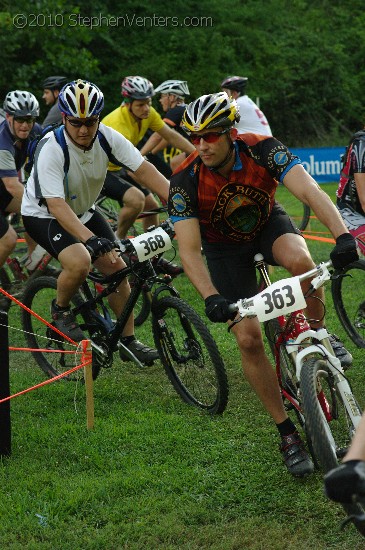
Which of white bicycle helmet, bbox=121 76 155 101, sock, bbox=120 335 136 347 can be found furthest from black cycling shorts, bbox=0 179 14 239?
sock, bbox=120 335 136 347

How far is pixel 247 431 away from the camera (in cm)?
570

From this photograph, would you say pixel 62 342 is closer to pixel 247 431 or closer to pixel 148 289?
pixel 148 289

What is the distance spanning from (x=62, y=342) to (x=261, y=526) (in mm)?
2874

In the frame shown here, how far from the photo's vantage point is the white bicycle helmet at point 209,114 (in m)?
4.92

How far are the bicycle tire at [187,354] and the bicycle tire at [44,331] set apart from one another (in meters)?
0.85

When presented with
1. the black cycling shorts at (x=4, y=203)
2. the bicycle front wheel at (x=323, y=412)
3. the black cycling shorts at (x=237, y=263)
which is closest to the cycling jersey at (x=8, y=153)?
the black cycling shorts at (x=4, y=203)

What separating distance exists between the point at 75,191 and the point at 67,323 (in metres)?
0.93

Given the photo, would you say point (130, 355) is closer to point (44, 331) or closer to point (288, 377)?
point (44, 331)

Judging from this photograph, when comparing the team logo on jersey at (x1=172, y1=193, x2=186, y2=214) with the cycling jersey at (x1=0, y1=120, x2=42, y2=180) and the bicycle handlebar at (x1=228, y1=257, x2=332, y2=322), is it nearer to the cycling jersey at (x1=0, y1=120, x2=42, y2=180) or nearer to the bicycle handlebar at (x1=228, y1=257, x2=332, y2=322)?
the bicycle handlebar at (x1=228, y1=257, x2=332, y2=322)

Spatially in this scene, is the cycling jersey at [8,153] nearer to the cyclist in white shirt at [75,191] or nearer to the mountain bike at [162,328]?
the mountain bike at [162,328]

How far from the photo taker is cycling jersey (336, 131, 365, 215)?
7125 millimetres

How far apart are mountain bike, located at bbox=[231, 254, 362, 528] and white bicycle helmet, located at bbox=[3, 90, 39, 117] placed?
478cm

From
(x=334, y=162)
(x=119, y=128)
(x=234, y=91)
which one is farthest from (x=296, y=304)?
(x=334, y=162)

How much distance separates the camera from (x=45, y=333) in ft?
25.7
